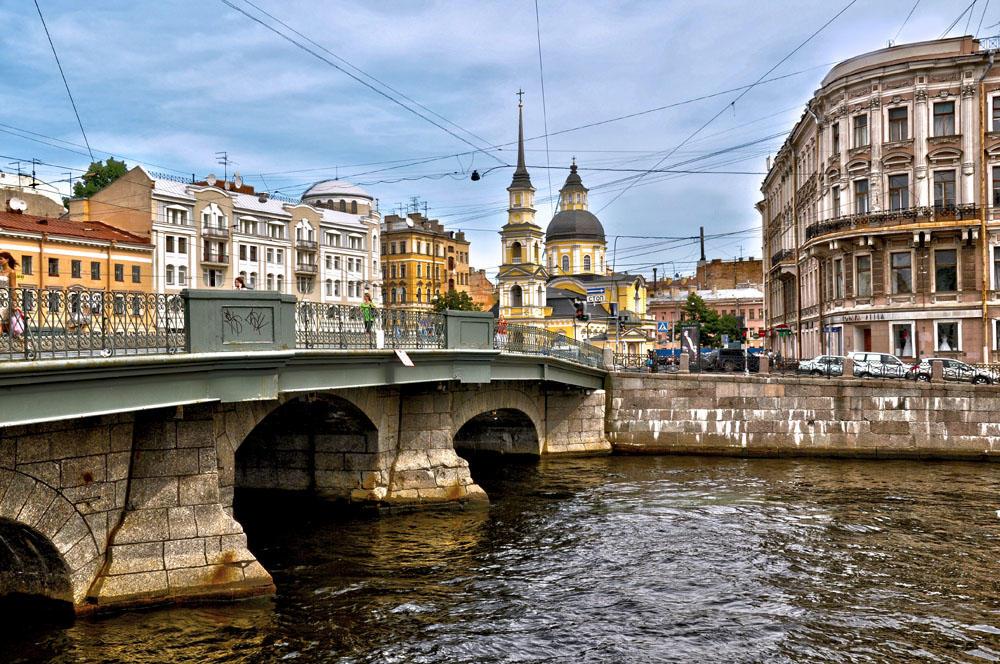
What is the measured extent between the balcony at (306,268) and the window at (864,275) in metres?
41.8

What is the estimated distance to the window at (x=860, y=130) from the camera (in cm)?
3647

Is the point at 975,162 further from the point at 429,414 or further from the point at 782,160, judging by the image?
the point at 429,414

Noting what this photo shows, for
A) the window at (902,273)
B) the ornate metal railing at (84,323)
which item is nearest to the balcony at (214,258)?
the window at (902,273)

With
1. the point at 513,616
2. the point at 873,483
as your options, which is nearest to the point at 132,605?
the point at 513,616

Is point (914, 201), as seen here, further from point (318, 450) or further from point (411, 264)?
point (411, 264)

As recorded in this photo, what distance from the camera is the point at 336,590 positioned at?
1446 centimetres

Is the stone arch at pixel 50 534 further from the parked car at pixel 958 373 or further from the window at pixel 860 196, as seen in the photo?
the window at pixel 860 196

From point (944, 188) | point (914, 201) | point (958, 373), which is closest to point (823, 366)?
point (958, 373)

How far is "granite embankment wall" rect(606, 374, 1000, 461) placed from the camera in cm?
2914

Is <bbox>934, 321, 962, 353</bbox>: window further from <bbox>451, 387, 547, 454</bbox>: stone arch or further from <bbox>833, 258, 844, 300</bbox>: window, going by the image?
<bbox>451, 387, 547, 454</bbox>: stone arch

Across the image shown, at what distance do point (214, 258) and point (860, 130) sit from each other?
40.8 m

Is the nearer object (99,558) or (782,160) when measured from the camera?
(99,558)

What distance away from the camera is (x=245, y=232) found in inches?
2448

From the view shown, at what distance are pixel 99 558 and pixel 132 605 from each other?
80 cm
